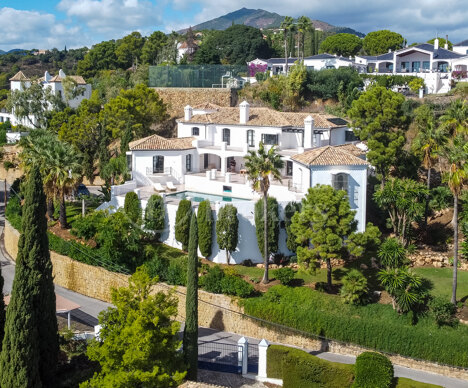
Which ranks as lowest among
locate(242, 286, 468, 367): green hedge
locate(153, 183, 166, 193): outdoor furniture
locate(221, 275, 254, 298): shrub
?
locate(242, 286, 468, 367): green hedge

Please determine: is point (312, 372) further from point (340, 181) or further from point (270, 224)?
point (340, 181)

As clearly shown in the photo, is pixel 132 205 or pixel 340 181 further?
pixel 132 205

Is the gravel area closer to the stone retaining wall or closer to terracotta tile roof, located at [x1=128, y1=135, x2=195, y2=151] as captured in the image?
the stone retaining wall

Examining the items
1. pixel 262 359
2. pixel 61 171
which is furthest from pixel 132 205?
pixel 262 359

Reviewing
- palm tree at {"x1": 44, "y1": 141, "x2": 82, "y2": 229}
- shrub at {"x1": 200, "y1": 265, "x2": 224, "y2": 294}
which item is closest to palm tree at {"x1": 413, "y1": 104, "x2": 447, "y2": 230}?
shrub at {"x1": 200, "y1": 265, "x2": 224, "y2": 294}

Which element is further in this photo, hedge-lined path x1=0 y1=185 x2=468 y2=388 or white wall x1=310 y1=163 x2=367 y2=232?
white wall x1=310 y1=163 x2=367 y2=232

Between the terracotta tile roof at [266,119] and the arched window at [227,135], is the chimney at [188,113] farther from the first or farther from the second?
the arched window at [227,135]
